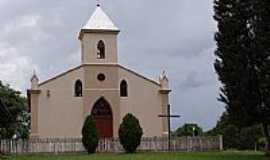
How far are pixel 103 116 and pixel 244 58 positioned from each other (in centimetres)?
1552

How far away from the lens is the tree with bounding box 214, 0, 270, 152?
26.8 m

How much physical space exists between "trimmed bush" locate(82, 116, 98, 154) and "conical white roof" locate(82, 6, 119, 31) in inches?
→ 388

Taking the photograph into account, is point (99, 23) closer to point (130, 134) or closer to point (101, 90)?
point (101, 90)

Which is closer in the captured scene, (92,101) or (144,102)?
(92,101)

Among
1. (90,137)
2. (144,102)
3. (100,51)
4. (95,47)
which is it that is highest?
(95,47)

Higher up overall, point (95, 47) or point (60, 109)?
point (95, 47)

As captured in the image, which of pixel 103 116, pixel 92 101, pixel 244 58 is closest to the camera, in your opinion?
pixel 244 58

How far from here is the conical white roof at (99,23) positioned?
137ft

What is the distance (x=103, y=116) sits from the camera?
133 ft

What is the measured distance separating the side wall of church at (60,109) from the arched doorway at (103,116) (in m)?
1.20

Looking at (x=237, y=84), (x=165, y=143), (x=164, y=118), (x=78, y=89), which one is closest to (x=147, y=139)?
(x=165, y=143)

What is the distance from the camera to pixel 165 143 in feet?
121

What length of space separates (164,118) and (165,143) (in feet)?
13.4

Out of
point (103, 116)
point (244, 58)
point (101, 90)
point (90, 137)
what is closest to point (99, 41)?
point (101, 90)
